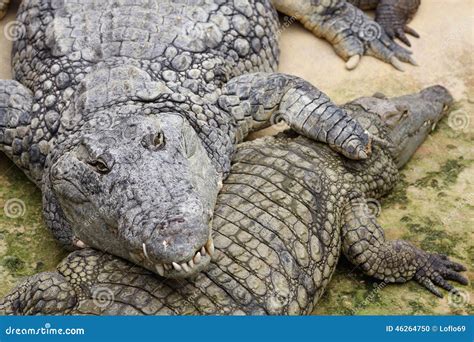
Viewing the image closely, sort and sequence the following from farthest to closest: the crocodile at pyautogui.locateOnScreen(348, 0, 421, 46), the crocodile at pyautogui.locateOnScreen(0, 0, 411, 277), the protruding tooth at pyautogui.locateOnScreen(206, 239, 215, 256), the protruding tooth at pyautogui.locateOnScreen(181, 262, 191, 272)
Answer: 1. the crocodile at pyautogui.locateOnScreen(348, 0, 421, 46)
2. the crocodile at pyautogui.locateOnScreen(0, 0, 411, 277)
3. the protruding tooth at pyautogui.locateOnScreen(206, 239, 215, 256)
4. the protruding tooth at pyautogui.locateOnScreen(181, 262, 191, 272)

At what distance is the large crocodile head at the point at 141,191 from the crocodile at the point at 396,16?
8.71 feet

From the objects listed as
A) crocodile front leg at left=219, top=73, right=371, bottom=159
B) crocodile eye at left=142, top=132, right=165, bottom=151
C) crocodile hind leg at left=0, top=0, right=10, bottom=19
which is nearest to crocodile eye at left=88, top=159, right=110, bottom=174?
crocodile eye at left=142, top=132, right=165, bottom=151

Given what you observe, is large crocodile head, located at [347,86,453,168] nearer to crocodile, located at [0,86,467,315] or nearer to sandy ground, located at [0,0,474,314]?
crocodile, located at [0,86,467,315]

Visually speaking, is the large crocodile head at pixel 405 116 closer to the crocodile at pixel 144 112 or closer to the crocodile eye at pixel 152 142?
the crocodile at pixel 144 112

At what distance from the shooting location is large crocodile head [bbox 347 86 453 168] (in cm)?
505

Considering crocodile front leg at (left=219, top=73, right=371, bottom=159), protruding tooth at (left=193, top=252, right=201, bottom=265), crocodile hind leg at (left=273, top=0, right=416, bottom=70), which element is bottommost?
protruding tooth at (left=193, top=252, right=201, bottom=265)

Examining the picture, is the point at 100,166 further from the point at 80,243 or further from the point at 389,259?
the point at 389,259

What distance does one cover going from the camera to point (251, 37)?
537 centimetres

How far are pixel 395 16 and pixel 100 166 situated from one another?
3.41 metres

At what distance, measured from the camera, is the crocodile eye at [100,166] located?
3812 millimetres

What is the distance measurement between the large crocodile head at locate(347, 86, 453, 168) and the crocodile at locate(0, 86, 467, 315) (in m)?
0.01

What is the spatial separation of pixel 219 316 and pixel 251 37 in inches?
90.3

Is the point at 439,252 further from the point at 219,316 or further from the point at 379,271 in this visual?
the point at 219,316

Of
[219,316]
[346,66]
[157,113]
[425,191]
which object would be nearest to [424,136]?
[425,191]
